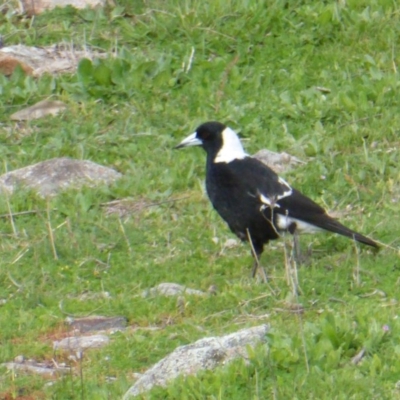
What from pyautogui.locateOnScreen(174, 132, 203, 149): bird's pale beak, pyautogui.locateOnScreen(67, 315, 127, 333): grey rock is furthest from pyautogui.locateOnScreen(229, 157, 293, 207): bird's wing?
pyautogui.locateOnScreen(67, 315, 127, 333): grey rock

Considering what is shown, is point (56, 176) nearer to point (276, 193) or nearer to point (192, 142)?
point (192, 142)

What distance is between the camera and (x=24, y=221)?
777 cm

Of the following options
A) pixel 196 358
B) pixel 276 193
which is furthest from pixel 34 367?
pixel 276 193

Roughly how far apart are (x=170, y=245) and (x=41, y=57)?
308 centimetres

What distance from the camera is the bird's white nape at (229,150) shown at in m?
7.30

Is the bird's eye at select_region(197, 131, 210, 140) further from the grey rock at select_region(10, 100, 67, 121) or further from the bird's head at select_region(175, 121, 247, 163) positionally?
the grey rock at select_region(10, 100, 67, 121)

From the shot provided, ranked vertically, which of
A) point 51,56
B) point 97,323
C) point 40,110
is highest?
point 97,323

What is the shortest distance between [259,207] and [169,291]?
2.66 feet

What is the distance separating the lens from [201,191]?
8.05m

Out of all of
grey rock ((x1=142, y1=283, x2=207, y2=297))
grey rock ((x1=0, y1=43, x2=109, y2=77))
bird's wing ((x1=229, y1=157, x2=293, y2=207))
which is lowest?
grey rock ((x1=0, y1=43, x2=109, y2=77))

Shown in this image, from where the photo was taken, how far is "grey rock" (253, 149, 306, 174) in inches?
323

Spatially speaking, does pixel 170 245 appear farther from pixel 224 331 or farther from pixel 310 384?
pixel 310 384

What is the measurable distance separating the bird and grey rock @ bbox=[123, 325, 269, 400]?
173 centimetres

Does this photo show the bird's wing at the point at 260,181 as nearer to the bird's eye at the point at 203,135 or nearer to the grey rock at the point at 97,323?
the bird's eye at the point at 203,135
